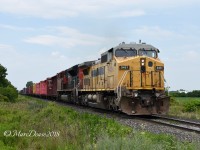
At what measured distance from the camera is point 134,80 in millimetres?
17969

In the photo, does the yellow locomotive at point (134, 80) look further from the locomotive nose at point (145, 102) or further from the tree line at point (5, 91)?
the tree line at point (5, 91)

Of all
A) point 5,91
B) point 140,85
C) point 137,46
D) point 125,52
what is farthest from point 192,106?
point 5,91

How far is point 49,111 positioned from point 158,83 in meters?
5.60

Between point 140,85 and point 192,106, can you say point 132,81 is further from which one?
point 192,106

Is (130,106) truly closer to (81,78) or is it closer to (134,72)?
(134,72)

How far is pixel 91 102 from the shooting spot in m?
23.6

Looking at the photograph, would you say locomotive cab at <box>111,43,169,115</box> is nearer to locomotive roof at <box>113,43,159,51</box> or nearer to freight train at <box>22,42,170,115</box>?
freight train at <box>22,42,170,115</box>

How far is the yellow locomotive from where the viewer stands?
17.5 meters

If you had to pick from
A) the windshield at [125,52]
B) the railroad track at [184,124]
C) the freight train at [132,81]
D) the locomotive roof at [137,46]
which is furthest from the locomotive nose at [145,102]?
the locomotive roof at [137,46]

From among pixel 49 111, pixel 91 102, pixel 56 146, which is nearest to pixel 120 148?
pixel 56 146

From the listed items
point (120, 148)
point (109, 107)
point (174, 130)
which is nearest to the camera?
point (120, 148)

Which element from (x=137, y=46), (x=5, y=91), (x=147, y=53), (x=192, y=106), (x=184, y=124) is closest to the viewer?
(x=184, y=124)

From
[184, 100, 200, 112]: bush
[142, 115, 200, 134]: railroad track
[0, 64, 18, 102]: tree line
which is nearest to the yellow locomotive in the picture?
[142, 115, 200, 134]: railroad track

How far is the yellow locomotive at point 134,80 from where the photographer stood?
57.3 feet
